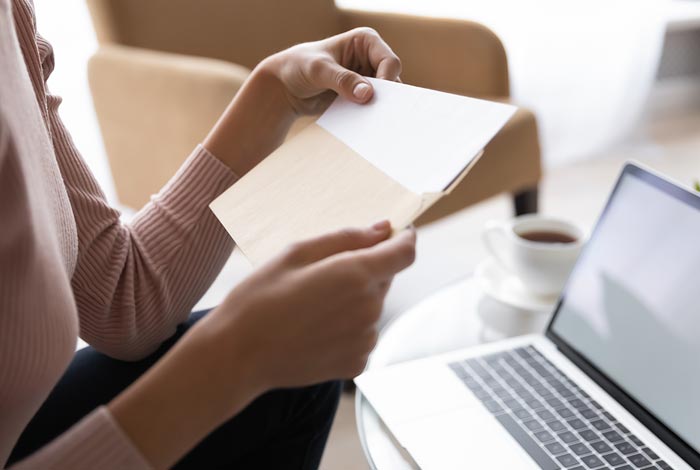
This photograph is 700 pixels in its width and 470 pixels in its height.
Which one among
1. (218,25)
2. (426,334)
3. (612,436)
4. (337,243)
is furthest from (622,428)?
(218,25)

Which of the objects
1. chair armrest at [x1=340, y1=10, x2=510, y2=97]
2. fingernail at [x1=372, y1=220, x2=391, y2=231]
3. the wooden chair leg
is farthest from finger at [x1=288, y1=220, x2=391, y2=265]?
the wooden chair leg

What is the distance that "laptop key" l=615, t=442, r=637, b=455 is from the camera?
1.86 feet

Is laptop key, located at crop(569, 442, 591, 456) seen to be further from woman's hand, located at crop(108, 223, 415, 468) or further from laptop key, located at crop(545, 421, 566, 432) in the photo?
woman's hand, located at crop(108, 223, 415, 468)

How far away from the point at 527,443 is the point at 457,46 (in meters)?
0.99

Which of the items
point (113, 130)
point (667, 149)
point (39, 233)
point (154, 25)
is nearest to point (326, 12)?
point (154, 25)

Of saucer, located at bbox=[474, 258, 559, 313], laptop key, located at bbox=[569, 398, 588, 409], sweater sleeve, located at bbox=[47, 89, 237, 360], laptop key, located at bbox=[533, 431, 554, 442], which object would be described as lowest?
saucer, located at bbox=[474, 258, 559, 313]

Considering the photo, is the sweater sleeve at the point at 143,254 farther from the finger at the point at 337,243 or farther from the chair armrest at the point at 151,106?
the chair armrest at the point at 151,106

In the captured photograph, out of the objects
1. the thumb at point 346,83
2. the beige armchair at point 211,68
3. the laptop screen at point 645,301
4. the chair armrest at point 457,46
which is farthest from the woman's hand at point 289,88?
the chair armrest at point 457,46

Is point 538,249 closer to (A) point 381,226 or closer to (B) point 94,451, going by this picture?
(A) point 381,226

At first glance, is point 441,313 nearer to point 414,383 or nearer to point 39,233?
point 414,383

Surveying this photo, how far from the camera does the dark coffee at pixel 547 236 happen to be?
0.84 meters

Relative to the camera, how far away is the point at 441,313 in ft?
2.69

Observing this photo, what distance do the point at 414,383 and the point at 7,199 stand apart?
40cm

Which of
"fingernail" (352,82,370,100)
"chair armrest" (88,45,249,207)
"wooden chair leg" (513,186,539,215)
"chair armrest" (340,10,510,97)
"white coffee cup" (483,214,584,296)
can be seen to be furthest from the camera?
"wooden chair leg" (513,186,539,215)
